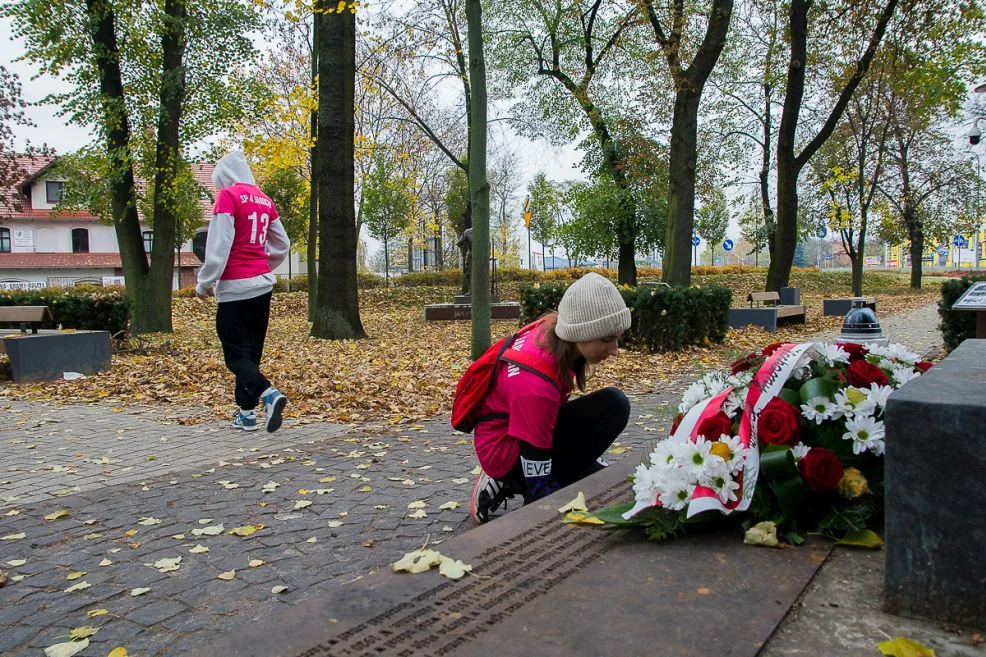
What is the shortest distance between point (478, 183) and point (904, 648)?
8517mm

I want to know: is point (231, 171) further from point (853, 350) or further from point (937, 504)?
point (937, 504)

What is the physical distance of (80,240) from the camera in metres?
52.8

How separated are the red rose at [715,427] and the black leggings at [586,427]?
1090 millimetres

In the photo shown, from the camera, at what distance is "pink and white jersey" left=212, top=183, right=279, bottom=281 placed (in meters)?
5.82

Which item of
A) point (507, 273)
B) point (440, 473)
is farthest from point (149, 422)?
point (507, 273)

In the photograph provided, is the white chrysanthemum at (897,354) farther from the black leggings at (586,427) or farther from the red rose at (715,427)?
the black leggings at (586,427)

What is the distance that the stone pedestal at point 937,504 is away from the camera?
5.56 feet

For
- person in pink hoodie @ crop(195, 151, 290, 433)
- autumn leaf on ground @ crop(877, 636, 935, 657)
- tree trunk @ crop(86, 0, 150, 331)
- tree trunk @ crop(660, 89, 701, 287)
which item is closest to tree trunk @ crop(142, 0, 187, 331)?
tree trunk @ crop(86, 0, 150, 331)

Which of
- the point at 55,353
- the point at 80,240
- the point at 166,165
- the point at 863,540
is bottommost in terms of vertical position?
the point at 55,353

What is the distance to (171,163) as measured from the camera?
49.6ft

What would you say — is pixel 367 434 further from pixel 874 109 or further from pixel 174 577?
pixel 874 109

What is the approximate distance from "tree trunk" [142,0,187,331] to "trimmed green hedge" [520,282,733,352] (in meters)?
8.54

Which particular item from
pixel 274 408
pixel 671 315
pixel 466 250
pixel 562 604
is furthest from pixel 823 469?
pixel 466 250

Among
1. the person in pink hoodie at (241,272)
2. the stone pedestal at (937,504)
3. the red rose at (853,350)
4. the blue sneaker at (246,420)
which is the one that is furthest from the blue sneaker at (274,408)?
the stone pedestal at (937,504)
